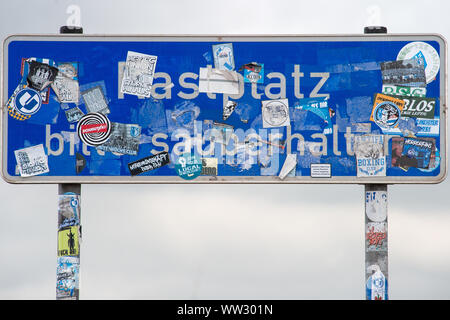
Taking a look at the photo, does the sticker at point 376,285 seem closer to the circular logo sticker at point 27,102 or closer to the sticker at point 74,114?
the sticker at point 74,114

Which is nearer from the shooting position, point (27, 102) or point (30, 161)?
point (30, 161)

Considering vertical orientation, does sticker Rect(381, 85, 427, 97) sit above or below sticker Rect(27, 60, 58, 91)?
below

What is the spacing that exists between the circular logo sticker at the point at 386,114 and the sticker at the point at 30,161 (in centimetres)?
483

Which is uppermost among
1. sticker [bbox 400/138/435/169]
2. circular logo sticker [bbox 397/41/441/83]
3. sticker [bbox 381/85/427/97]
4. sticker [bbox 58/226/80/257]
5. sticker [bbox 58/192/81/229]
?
circular logo sticker [bbox 397/41/441/83]

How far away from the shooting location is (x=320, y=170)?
10.9 m

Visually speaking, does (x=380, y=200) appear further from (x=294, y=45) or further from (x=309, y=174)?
(x=294, y=45)

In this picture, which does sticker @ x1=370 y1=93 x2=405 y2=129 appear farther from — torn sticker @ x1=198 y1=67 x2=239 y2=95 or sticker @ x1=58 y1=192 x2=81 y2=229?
sticker @ x1=58 y1=192 x2=81 y2=229

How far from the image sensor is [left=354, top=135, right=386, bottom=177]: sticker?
432 inches

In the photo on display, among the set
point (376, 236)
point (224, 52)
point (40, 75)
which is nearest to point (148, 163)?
point (224, 52)

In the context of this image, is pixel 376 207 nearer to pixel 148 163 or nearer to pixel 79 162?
pixel 148 163

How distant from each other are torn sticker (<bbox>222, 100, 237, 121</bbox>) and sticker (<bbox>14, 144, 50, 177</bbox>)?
266 cm

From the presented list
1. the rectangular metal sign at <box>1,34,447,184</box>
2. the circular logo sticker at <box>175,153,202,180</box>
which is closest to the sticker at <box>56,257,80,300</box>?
the rectangular metal sign at <box>1,34,447,184</box>

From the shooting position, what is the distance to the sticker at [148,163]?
11.0 metres

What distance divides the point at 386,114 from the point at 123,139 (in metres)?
3.82
